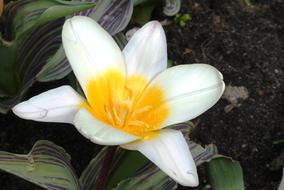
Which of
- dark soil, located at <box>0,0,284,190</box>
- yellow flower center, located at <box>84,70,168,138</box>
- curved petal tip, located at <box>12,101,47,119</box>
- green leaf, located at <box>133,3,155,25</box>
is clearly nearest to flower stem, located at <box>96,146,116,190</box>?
yellow flower center, located at <box>84,70,168,138</box>

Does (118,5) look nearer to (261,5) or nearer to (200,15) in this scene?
(200,15)

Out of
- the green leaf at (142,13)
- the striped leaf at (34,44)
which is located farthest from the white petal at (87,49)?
the green leaf at (142,13)

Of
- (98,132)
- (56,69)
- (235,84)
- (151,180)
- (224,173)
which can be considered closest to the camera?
(98,132)

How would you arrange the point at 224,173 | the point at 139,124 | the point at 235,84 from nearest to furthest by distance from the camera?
the point at 139,124 < the point at 224,173 < the point at 235,84

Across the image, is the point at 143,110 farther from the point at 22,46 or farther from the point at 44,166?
the point at 22,46

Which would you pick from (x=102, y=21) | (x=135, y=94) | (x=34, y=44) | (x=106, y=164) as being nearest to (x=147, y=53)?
(x=135, y=94)

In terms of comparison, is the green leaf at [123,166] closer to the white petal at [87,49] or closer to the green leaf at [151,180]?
the green leaf at [151,180]
